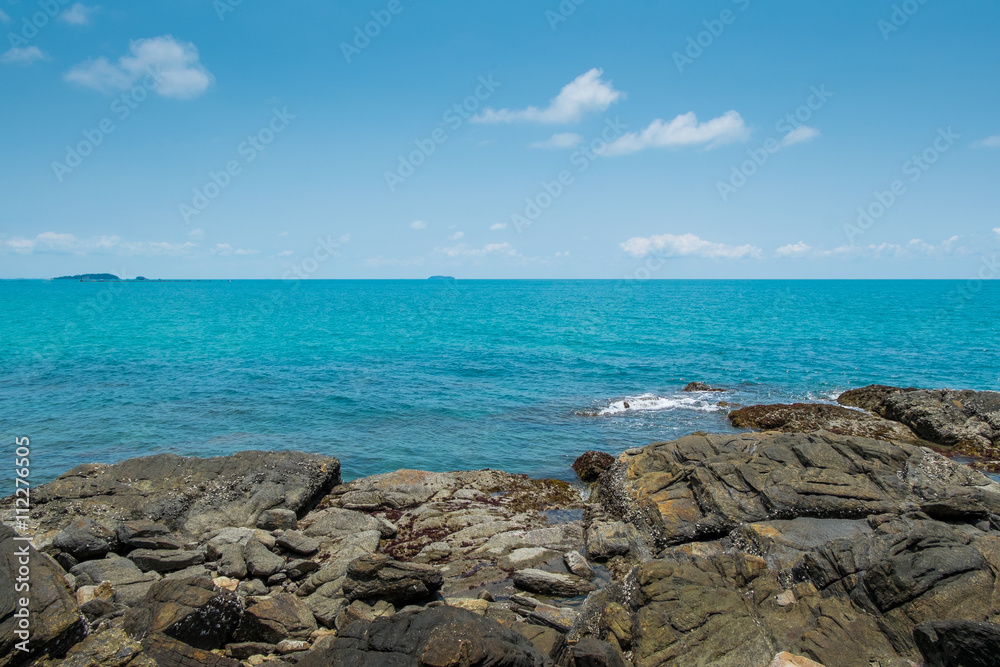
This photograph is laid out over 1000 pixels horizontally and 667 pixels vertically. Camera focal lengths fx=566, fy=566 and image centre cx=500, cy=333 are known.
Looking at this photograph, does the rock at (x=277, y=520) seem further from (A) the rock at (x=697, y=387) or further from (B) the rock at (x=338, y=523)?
(A) the rock at (x=697, y=387)

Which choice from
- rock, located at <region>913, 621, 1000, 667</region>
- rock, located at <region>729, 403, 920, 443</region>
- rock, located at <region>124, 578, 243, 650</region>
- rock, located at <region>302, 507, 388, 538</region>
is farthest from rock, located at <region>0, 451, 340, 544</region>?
rock, located at <region>729, 403, 920, 443</region>

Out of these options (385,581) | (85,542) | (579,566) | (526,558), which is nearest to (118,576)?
(85,542)

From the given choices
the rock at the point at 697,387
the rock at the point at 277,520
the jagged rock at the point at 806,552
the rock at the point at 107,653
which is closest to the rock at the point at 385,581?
the rock at the point at 107,653

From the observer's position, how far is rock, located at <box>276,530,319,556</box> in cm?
1656

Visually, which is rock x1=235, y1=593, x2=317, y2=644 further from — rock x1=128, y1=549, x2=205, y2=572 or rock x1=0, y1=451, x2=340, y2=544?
rock x1=0, y1=451, x2=340, y2=544

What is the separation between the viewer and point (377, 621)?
415 inches

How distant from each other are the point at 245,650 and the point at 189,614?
4.58ft

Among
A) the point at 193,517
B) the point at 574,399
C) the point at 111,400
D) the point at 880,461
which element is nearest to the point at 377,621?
the point at 193,517

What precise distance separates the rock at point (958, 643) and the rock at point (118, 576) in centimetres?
1589

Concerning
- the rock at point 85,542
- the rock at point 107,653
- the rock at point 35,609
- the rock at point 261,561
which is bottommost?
the rock at point 261,561

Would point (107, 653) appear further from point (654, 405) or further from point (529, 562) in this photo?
point (654, 405)

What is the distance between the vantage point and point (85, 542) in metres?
15.4

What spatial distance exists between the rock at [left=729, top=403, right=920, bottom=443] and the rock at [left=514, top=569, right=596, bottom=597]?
58.2ft

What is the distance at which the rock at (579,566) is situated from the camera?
1577cm
